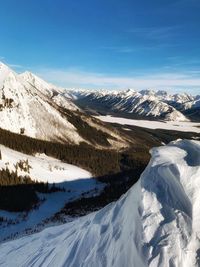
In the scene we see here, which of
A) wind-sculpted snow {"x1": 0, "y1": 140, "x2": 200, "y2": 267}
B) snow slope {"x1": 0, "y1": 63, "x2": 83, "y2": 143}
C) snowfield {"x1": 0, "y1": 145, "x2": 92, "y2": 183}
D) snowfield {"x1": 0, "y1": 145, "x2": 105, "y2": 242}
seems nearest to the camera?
wind-sculpted snow {"x1": 0, "y1": 140, "x2": 200, "y2": 267}

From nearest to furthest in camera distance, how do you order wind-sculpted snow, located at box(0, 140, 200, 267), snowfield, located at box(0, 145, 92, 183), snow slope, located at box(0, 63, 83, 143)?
wind-sculpted snow, located at box(0, 140, 200, 267) → snowfield, located at box(0, 145, 92, 183) → snow slope, located at box(0, 63, 83, 143)

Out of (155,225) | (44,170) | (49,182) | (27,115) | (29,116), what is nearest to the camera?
(155,225)

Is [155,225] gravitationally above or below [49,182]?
above

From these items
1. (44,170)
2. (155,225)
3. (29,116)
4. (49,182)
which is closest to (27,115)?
(29,116)

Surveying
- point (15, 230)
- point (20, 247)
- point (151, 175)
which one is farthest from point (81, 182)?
point (151, 175)

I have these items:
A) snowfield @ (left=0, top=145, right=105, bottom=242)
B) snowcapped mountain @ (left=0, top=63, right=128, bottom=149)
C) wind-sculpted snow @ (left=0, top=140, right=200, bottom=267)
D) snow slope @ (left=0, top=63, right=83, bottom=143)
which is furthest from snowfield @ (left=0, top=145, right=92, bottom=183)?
wind-sculpted snow @ (left=0, top=140, right=200, bottom=267)

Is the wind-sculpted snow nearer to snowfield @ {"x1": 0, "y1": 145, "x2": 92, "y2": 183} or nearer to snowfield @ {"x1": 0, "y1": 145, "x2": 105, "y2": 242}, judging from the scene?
snowfield @ {"x1": 0, "y1": 145, "x2": 105, "y2": 242}

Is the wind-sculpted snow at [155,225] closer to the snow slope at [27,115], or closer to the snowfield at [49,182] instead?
the snowfield at [49,182]

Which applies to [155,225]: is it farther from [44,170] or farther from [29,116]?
[29,116]
